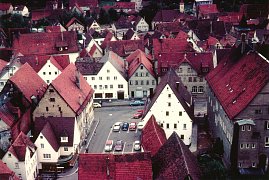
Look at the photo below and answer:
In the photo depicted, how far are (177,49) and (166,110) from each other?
37.1 meters

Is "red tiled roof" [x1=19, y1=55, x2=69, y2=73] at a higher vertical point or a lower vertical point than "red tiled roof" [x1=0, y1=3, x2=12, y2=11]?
lower

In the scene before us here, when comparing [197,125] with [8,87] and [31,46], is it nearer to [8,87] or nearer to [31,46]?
[8,87]

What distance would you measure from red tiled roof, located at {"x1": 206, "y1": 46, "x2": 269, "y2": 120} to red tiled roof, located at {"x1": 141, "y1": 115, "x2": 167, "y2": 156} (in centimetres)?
1011

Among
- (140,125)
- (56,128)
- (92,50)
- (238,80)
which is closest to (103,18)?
(92,50)

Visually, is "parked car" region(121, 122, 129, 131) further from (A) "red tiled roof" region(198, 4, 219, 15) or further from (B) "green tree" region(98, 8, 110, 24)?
(A) "red tiled roof" region(198, 4, 219, 15)

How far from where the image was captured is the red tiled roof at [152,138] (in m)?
56.2

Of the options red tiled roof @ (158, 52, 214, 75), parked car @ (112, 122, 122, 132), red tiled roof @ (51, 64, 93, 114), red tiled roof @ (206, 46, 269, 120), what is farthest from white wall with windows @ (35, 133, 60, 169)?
red tiled roof @ (158, 52, 214, 75)

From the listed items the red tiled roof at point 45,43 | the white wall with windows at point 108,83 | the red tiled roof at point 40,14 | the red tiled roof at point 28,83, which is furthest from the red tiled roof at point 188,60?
the red tiled roof at point 40,14

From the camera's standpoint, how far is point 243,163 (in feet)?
194

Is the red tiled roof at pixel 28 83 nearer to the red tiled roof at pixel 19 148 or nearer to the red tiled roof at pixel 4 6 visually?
the red tiled roof at pixel 19 148

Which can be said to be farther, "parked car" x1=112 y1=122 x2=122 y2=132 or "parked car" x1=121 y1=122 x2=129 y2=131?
"parked car" x1=121 y1=122 x2=129 y2=131

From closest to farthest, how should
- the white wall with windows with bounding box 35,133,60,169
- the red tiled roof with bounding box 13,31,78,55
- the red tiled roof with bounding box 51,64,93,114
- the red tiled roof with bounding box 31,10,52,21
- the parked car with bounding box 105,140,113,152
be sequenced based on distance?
the white wall with windows with bounding box 35,133,60,169, the parked car with bounding box 105,140,113,152, the red tiled roof with bounding box 51,64,93,114, the red tiled roof with bounding box 13,31,78,55, the red tiled roof with bounding box 31,10,52,21

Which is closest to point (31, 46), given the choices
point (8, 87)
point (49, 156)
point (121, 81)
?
point (121, 81)

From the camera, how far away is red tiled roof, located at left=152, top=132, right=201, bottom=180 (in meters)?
44.6
